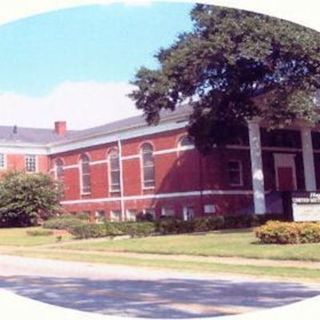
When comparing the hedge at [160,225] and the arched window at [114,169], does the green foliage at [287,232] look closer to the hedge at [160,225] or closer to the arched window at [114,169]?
the hedge at [160,225]

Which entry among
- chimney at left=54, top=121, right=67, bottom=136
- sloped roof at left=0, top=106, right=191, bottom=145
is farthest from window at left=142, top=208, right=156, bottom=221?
chimney at left=54, top=121, right=67, bottom=136

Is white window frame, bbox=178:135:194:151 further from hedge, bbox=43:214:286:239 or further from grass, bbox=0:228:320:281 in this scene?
grass, bbox=0:228:320:281

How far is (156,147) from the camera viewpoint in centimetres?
900

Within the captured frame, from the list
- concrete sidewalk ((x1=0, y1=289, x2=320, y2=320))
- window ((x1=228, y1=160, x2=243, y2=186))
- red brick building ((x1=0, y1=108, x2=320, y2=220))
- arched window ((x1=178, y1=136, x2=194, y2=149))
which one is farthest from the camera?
window ((x1=228, y1=160, x2=243, y2=186))

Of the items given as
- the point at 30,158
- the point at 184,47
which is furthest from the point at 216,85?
the point at 30,158

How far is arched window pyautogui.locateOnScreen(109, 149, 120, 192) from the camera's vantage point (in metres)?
8.98

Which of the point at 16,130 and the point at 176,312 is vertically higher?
the point at 16,130

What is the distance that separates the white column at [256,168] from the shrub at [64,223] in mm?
2603

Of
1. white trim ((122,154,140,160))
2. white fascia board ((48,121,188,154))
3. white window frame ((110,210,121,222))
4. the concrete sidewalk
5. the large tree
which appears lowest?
the concrete sidewalk

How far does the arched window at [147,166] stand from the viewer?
29.3 ft

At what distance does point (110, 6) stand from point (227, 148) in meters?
3.27

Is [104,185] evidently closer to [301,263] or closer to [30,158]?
[30,158]

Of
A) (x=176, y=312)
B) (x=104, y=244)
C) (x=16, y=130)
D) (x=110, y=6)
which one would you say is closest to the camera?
(x=176, y=312)

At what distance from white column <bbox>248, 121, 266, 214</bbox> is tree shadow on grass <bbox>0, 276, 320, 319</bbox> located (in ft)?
7.03
